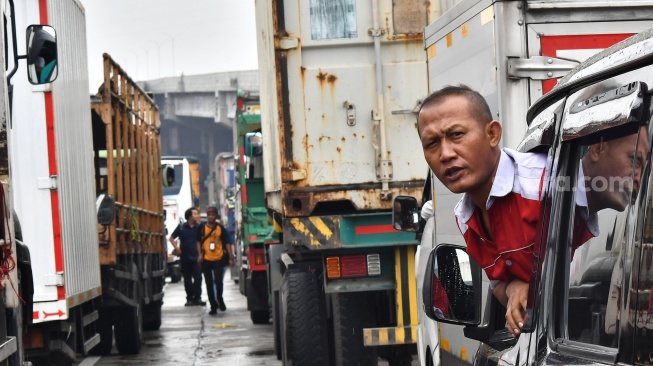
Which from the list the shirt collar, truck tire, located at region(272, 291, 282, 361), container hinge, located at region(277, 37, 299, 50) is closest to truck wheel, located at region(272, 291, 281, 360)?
truck tire, located at region(272, 291, 282, 361)


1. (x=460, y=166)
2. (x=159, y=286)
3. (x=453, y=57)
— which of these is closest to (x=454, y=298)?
(x=460, y=166)

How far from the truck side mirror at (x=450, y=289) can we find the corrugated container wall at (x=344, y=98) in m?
6.05

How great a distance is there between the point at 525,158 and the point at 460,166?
7.0 inches

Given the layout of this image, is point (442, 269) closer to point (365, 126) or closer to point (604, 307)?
point (604, 307)

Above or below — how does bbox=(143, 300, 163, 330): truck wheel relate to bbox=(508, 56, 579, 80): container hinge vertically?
below

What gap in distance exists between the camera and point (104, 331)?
14.9 m

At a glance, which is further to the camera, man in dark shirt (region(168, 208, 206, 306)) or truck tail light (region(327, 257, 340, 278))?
man in dark shirt (region(168, 208, 206, 306))

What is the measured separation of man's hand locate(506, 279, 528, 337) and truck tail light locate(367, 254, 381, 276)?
21.1 feet

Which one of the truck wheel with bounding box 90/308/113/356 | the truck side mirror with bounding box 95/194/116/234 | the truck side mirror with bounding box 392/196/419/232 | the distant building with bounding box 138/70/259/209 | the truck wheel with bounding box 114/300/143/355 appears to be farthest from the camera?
the distant building with bounding box 138/70/259/209

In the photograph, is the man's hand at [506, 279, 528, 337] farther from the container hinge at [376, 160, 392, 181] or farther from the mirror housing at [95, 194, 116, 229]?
the mirror housing at [95, 194, 116, 229]

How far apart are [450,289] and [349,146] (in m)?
6.23

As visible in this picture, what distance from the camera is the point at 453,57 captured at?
655 cm

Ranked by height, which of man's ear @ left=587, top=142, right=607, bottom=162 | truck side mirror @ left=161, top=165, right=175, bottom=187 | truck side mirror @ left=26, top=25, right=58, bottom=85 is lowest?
truck side mirror @ left=161, top=165, right=175, bottom=187

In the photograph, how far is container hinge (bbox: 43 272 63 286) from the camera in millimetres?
9906
